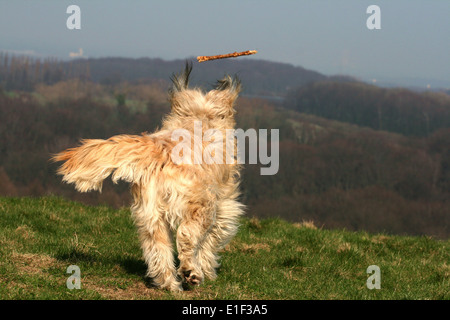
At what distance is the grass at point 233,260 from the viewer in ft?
18.7

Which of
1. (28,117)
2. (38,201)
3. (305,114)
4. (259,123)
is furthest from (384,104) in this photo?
(38,201)

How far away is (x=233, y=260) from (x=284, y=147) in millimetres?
104054

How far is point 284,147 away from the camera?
110750mm

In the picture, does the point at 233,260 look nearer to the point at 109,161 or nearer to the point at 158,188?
the point at 158,188

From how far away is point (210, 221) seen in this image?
5.66 metres

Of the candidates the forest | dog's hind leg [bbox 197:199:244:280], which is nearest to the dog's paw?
dog's hind leg [bbox 197:199:244:280]

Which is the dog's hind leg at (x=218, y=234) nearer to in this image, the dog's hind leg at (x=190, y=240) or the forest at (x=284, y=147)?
the dog's hind leg at (x=190, y=240)

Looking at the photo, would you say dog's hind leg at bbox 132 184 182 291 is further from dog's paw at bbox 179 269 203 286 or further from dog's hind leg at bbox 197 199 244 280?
dog's hind leg at bbox 197 199 244 280

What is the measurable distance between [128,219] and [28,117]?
101 metres

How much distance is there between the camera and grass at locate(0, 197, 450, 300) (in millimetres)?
5691

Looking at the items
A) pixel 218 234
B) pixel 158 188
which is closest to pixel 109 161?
pixel 158 188

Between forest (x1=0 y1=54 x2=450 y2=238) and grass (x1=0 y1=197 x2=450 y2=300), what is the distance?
5482 centimetres
